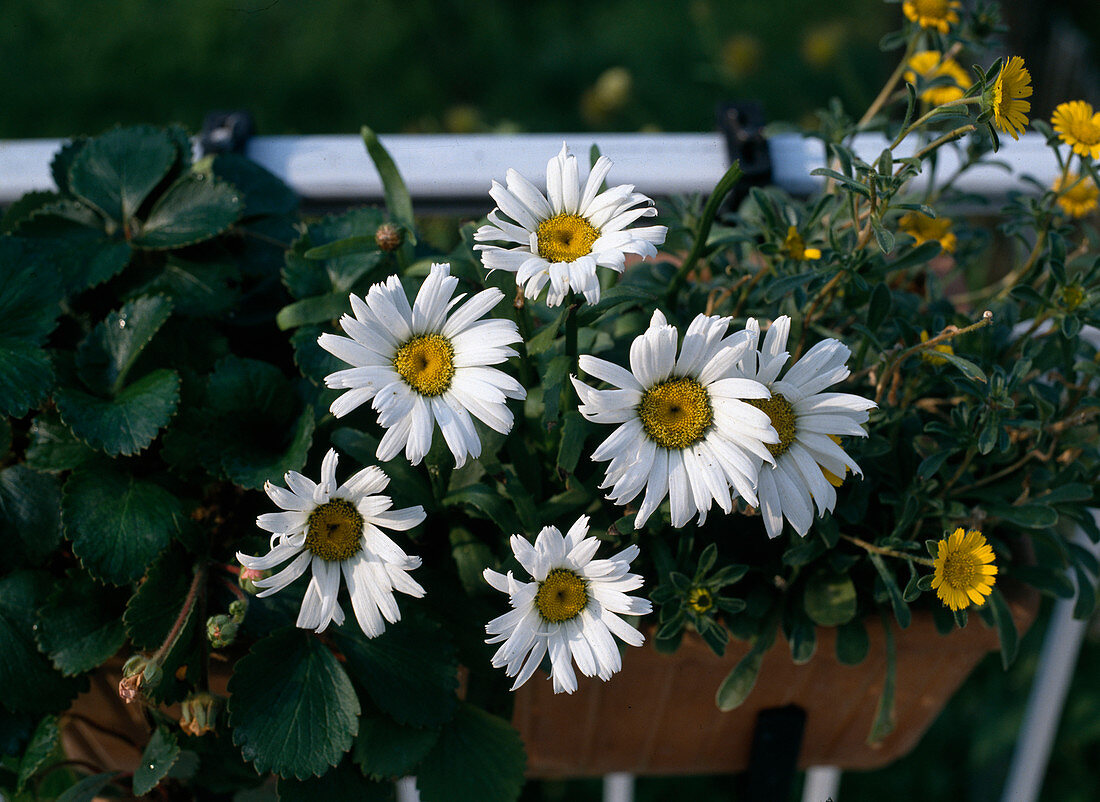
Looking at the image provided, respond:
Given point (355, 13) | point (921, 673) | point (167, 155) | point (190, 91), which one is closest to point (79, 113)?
point (190, 91)

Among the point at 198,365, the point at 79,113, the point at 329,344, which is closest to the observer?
the point at 329,344

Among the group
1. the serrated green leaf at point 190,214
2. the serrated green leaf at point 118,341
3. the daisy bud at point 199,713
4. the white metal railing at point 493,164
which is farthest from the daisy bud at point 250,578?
the white metal railing at point 493,164

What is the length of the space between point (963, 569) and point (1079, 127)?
37cm

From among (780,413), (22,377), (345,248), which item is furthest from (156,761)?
(780,413)

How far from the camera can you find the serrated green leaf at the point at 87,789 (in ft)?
2.52

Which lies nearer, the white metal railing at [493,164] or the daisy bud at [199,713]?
the daisy bud at [199,713]

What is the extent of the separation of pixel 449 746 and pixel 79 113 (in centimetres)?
243

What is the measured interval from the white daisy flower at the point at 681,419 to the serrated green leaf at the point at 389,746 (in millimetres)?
283

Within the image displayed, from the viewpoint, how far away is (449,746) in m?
0.79

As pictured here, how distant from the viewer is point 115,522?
74 cm

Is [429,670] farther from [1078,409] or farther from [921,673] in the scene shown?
[1078,409]

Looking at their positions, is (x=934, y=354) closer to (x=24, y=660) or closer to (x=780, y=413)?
(x=780, y=413)

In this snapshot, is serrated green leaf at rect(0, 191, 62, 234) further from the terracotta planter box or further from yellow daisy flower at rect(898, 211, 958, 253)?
yellow daisy flower at rect(898, 211, 958, 253)

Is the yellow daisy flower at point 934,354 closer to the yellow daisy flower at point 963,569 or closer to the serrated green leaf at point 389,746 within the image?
the yellow daisy flower at point 963,569
